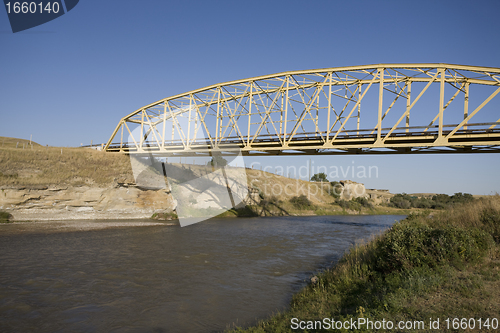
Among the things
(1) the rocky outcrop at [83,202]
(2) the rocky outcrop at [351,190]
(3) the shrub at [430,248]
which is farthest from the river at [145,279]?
(2) the rocky outcrop at [351,190]

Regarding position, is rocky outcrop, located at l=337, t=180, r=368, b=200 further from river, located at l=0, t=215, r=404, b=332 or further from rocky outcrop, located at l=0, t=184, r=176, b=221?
river, located at l=0, t=215, r=404, b=332

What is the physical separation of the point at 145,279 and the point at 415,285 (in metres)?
10.0

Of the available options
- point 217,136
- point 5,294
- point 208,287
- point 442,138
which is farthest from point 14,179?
point 442,138

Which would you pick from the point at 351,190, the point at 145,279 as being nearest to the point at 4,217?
the point at 145,279

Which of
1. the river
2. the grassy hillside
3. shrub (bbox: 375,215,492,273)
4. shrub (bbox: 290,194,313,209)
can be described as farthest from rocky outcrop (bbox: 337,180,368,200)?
shrub (bbox: 375,215,492,273)

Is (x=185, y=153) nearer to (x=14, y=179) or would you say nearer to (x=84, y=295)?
(x=14, y=179)

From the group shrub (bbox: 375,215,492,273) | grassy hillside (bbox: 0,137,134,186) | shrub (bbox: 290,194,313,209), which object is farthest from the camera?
shrub (bbox: 290,194,313,209)

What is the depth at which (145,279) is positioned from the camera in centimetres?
1249

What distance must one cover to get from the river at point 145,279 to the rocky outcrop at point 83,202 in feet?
17.6

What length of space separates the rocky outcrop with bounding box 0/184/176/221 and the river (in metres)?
5.35

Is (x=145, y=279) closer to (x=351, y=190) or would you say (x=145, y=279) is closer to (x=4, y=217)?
(x=4, y=217)

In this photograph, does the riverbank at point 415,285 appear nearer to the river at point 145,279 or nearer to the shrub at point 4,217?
the river at point 145,279

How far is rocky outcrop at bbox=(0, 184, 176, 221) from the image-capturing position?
2702 cm

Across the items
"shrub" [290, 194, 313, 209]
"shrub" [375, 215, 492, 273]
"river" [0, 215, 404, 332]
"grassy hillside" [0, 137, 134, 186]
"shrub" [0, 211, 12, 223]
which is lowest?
"shrub" [290, 194, 313, 209]
